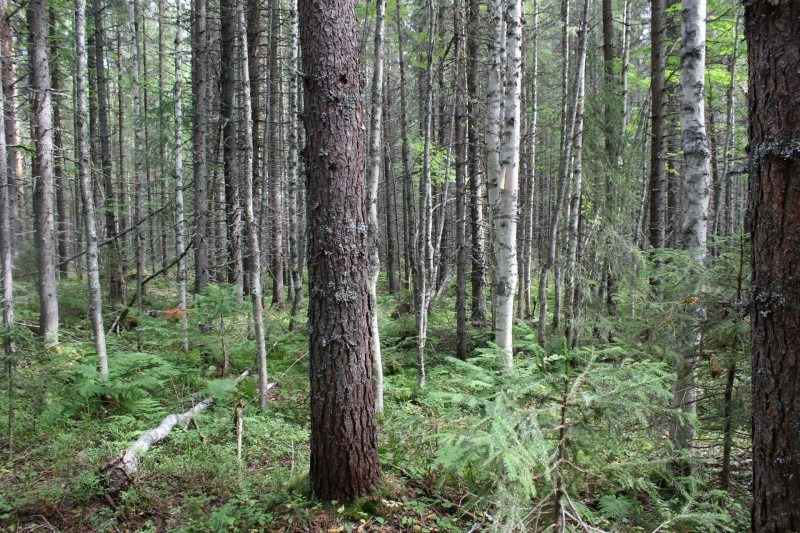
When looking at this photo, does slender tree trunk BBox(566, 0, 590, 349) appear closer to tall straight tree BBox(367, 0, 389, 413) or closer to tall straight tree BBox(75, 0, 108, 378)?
tall straight tree BBox(367, 0, 389, 413)

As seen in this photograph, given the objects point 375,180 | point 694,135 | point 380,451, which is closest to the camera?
point 380,451

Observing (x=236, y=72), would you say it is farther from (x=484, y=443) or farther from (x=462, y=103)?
(x=484, y=443)

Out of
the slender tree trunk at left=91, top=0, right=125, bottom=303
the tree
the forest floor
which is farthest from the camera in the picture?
the slender tree trunk at left=91, top=0, right=125, bottom=303

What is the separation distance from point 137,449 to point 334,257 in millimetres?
3161

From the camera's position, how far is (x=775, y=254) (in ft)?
6.25

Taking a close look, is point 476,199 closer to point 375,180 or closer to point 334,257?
point 375,180

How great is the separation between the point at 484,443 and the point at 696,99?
16.0ft

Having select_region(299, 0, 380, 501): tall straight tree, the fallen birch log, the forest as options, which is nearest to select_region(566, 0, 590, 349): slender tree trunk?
the forest

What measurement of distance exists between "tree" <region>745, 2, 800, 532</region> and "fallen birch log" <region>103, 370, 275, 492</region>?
15.4 ft

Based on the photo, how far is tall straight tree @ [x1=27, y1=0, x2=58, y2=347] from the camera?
8.87m

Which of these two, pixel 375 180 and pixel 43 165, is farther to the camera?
pixel 43 165

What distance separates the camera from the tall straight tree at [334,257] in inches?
141

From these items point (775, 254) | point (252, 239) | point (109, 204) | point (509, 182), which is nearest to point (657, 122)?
point (509, 182)

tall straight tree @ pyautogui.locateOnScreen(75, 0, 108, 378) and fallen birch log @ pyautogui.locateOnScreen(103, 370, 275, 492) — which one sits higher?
tall straight tree @ pyautogui.locateOnScreen(75, 0, 108, 378)
